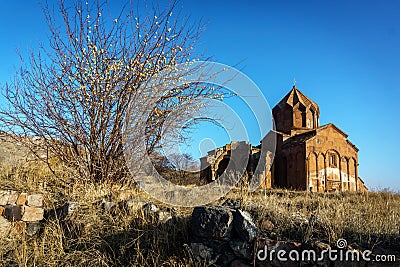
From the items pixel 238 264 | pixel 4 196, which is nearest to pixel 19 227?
pixel 4 196

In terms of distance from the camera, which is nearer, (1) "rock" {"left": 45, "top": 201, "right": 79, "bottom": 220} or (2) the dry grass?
(2) the dry grass

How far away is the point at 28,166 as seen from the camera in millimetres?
7266

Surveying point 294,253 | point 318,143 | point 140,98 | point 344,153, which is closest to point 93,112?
point 140,98

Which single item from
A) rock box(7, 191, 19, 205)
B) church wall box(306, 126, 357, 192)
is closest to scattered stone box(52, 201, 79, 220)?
rock box(7, 191, 19, 205)

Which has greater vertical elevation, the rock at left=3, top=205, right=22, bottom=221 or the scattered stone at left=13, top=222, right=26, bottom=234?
the rock at left=3, top=205, right=22, bottom=221

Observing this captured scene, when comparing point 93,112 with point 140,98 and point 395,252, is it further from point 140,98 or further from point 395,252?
point 395,252

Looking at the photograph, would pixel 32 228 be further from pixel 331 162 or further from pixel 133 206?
pixel 331 162

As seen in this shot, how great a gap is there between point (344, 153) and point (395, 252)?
24.2 meters

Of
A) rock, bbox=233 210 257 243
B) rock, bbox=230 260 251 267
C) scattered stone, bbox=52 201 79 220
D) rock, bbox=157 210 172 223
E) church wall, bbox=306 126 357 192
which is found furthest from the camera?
church wall, bbox=306 126 357 192

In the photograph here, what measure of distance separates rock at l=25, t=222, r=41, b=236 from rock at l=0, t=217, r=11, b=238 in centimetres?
29

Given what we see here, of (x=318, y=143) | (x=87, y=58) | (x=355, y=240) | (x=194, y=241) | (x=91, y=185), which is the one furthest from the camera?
(x=318, y=143)

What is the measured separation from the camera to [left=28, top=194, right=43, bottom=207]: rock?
589 centimetres

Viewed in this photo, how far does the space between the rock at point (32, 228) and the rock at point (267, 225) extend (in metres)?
3.94

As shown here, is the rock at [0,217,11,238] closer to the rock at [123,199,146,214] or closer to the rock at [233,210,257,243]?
the rock at [123,199,146,214]
